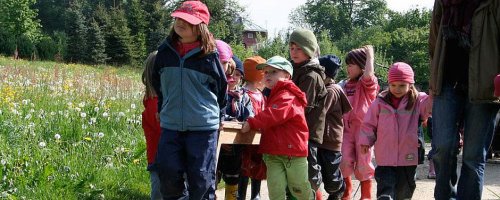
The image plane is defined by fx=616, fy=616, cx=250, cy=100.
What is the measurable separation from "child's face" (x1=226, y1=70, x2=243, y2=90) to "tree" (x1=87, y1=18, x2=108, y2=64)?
44453 millimetres

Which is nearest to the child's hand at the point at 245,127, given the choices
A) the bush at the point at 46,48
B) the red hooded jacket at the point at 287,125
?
the red hooded jacket at the point at 287,125

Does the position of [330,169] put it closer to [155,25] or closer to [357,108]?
[357,108]

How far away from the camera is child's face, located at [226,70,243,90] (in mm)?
5337

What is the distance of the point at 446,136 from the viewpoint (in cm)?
397

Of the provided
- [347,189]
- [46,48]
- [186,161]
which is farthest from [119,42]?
[186,161]

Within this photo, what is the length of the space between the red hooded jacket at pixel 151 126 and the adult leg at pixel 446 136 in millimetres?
2125

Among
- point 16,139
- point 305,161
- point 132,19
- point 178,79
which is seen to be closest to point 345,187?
point 305,161

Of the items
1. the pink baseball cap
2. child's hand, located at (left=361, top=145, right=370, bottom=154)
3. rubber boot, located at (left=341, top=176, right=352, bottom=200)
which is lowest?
rubber boot, located at (left=341, top=176, right=352, bottom=200)

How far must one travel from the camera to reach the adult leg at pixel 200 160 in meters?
4.05

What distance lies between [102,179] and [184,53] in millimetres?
1924

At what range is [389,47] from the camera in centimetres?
5991

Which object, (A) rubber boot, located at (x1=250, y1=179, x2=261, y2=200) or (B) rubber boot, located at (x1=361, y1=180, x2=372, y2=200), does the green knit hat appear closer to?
(A) rubber boot, located at (x1=250, y1=179, x2=261, y2=200)

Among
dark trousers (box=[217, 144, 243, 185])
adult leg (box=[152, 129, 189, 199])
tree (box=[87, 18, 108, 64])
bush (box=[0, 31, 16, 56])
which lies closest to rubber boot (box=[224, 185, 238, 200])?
dark trousers (box=[217, 144, 243, 185])

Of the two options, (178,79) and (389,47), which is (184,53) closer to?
(178,79)
